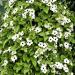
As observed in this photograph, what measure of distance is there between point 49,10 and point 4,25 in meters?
0.59

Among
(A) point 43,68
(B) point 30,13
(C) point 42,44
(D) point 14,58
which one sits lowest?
(A) point 43,68

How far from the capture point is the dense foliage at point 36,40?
11.9ft

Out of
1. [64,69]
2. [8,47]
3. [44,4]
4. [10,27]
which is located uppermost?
[44,4]

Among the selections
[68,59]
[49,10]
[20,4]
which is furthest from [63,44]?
[20,4]

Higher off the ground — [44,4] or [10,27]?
[44,4]

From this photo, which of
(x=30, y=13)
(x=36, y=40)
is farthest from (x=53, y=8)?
(x=36, y=40)

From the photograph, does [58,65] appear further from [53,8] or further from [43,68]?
[53,8]

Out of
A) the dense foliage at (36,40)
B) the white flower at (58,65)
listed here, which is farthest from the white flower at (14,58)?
the white flower at (58,65)

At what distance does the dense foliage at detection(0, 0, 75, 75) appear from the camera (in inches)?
142

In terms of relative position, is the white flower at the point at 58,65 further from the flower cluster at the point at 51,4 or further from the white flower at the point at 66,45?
the flower cluster at the point at 51,4

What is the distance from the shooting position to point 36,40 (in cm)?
362

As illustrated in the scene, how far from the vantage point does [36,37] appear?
12.0 ft

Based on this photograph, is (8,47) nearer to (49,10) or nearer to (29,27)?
(29,27)

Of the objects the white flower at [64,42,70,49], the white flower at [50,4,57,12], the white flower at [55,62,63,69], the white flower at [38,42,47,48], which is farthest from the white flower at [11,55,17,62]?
the white flower at [50,4,57,12]
